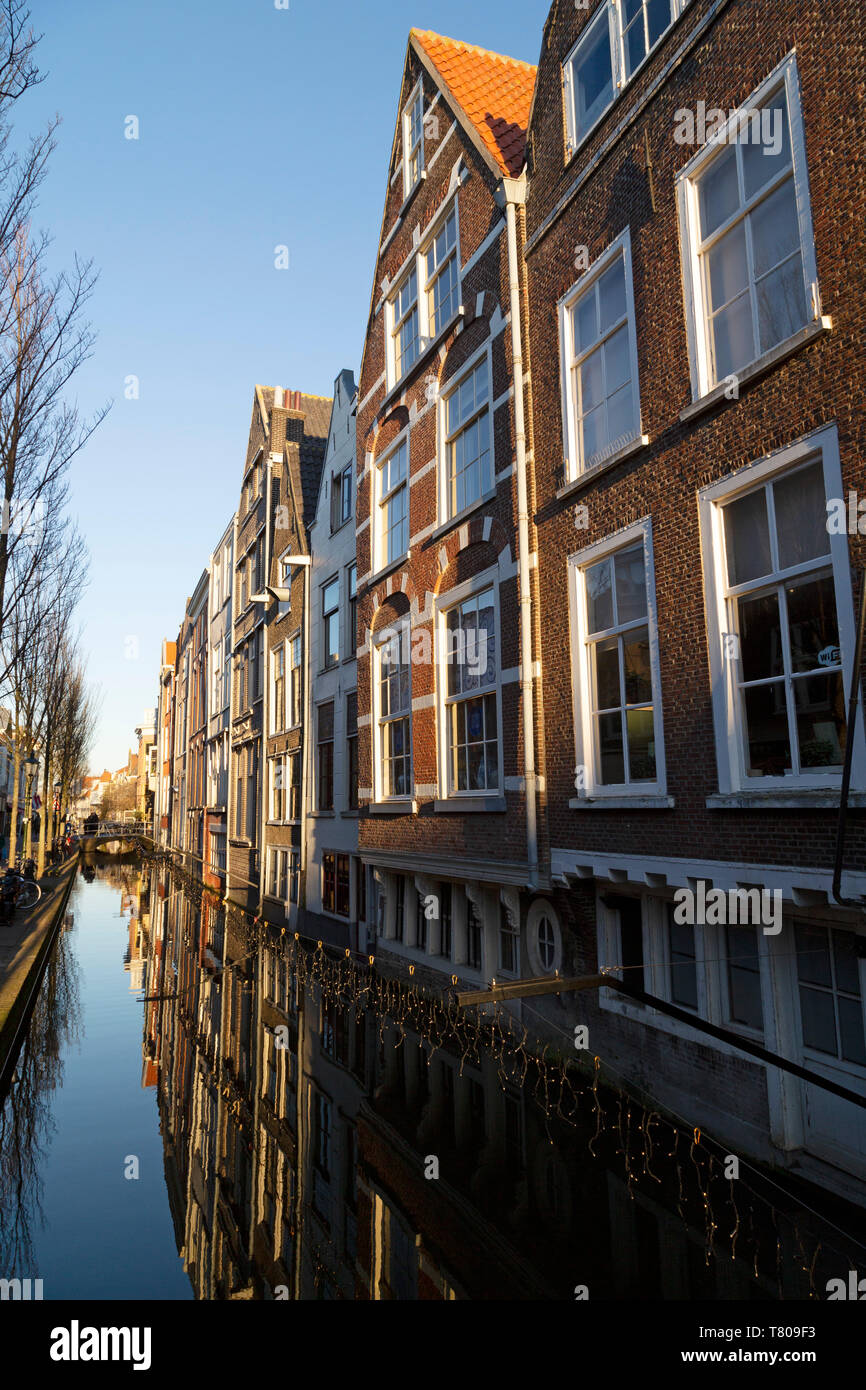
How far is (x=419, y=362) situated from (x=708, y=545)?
28.3ft

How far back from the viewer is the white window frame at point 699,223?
6.76 m

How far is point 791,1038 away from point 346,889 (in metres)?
13.0

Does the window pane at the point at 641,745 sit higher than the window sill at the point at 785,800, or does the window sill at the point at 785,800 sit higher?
the window pane at the point at 641,745

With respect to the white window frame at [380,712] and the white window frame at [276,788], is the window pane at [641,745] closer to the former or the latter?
the white window frame at [380,712]

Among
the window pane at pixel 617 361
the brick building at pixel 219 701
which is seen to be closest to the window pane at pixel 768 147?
the window pane at pixel 617 361

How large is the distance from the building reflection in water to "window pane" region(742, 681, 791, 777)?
3.23m

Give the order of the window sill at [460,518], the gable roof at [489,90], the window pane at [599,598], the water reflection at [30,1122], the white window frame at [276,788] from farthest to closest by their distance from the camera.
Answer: the white window frame at [276,788], the gable roof at [489,90], the window sill at [460,518], the window pane at [599,598], the water reflection at [30,1122]

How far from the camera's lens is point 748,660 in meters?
7.43

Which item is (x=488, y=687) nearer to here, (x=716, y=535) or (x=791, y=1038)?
(x=716, y=535)

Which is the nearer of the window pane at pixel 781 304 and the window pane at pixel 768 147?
the window pane at pixel 781 304

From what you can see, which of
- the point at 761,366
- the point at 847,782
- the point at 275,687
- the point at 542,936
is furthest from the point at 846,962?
the point at 275,687

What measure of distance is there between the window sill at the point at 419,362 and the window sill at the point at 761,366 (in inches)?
252

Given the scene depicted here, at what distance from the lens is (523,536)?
11.1 m

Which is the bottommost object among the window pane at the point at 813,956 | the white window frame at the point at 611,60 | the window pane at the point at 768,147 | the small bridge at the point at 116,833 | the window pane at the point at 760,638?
the small bridge at the point at 116,833
